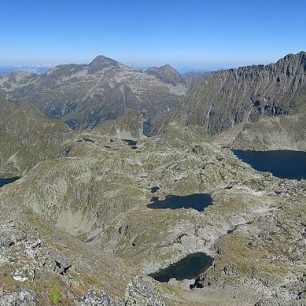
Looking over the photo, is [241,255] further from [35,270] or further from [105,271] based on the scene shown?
[35,270]

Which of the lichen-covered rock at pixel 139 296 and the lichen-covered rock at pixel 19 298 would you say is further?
the lichen-covered rock at pixel 139 296

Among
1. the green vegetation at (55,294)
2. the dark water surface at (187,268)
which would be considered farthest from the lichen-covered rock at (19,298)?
the dark water surface at (187,268)

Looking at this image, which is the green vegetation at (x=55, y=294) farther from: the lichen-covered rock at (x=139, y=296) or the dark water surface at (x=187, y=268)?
the dark water surface at (x=187, y=268)

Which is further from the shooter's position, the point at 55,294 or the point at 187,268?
the point at 187,268

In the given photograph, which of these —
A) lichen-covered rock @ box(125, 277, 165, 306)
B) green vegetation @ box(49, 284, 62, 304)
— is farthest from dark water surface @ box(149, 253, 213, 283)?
green vegetation @ box(49, 284, 62, 304)

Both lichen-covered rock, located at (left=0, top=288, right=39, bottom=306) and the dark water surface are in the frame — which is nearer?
lichen-covered rock, located at (left=0, top=288, right=39, bottom=306)

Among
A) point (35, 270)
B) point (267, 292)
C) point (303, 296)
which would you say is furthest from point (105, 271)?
point (267, 292)

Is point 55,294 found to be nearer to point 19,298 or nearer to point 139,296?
point 19,298

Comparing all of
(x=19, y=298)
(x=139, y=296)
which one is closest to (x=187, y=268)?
(x=139, y=296)

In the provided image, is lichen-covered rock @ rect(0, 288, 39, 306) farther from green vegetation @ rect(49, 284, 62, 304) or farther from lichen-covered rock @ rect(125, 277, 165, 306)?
lichen-covered rock @ rect(125, 277, 165, 306)
